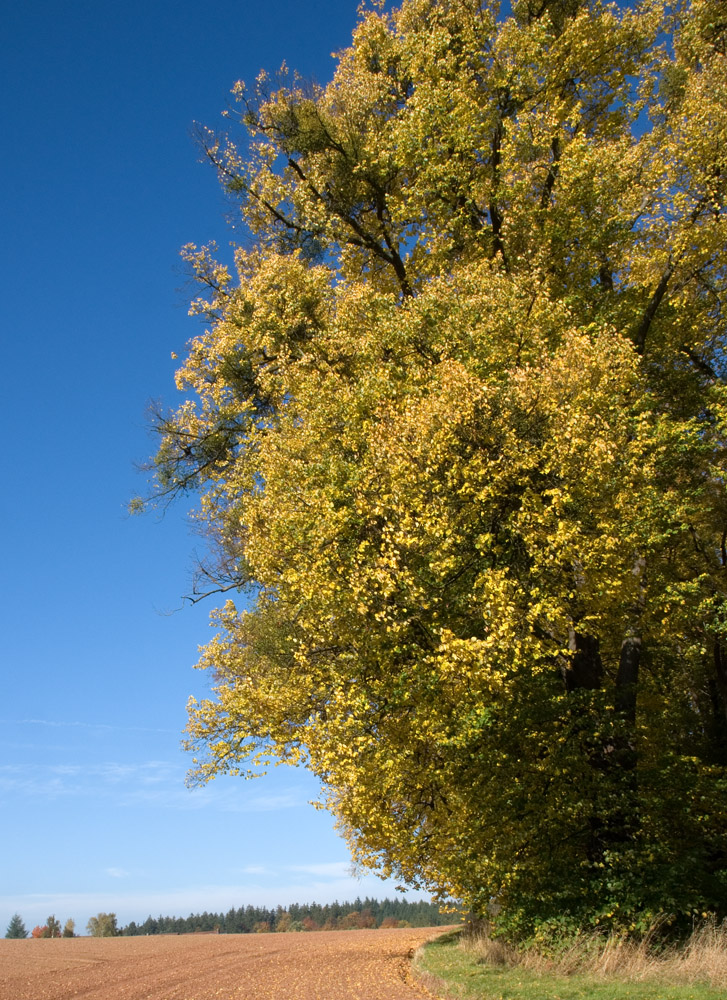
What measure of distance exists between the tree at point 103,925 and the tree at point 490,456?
42068 millimetres

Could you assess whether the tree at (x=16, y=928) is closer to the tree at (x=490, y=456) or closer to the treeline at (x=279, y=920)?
the treeline at (x=279, y=920)

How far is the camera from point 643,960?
1299 cm

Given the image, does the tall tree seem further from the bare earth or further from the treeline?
the treeline

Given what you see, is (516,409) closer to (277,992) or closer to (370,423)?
(370,423)

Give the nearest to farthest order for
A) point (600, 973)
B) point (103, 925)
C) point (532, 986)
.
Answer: point (532, 986), point (600, 973), point (103, 925)


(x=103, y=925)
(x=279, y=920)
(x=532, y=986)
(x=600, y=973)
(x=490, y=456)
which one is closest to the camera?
(x=532, y=986)

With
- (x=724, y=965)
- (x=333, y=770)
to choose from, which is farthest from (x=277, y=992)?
(x=724, y=965)

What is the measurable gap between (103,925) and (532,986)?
5153cm

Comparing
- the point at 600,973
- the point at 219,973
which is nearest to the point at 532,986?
the point at 600,973

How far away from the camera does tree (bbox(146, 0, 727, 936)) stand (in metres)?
14.8

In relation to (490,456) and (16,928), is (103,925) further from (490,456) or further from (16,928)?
(490,456)

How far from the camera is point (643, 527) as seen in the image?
1534 cm

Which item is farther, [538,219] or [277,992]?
[538,219]

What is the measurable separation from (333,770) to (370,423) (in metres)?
7.82
